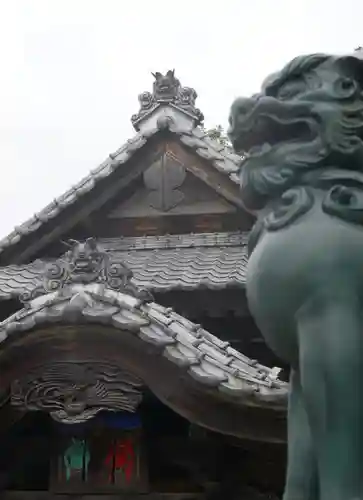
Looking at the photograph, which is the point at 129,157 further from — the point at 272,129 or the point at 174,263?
the point at 272,129

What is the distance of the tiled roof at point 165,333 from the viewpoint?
3.85 metres

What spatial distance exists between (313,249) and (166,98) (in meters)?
6.64

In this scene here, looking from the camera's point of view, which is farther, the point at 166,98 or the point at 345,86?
the point at 166,98

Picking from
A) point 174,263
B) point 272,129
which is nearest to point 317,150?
point 272,129

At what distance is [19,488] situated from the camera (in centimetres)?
494

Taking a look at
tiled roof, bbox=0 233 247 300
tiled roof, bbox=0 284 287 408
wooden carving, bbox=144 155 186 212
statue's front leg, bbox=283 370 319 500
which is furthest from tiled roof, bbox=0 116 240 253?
statue's front leg, bbox=283 370 319 500

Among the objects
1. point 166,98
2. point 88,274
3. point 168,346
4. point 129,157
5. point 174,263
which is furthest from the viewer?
point 166,98

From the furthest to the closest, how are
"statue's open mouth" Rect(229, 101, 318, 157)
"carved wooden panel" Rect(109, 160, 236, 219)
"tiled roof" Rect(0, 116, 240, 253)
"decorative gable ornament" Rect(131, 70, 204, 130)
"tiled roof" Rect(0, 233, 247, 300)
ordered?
"decorative gable ornament" Rect(131, 70, 204, 130), "carved wooden panel" Rect(109, 160, 236, 219), "tiled roof" Rect(0, 116, 240, 253), "tiled roof" Rect(0, 233, 247, 300), "statue's open mouth" Rect(229, 101, 318, 157)

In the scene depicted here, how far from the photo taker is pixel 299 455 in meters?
2.11

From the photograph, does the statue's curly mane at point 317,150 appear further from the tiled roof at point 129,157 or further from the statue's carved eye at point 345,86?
the tiled roof at point 129,157

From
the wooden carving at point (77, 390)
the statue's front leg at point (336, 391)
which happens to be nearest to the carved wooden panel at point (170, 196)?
the wooden carving at point (77, 390)

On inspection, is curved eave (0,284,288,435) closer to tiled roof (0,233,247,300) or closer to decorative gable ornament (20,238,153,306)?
decorative gable ornament (20,238,153,306)

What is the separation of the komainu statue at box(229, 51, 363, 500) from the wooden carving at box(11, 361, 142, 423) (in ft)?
7.33

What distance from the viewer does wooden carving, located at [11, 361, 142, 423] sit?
14.0ft
